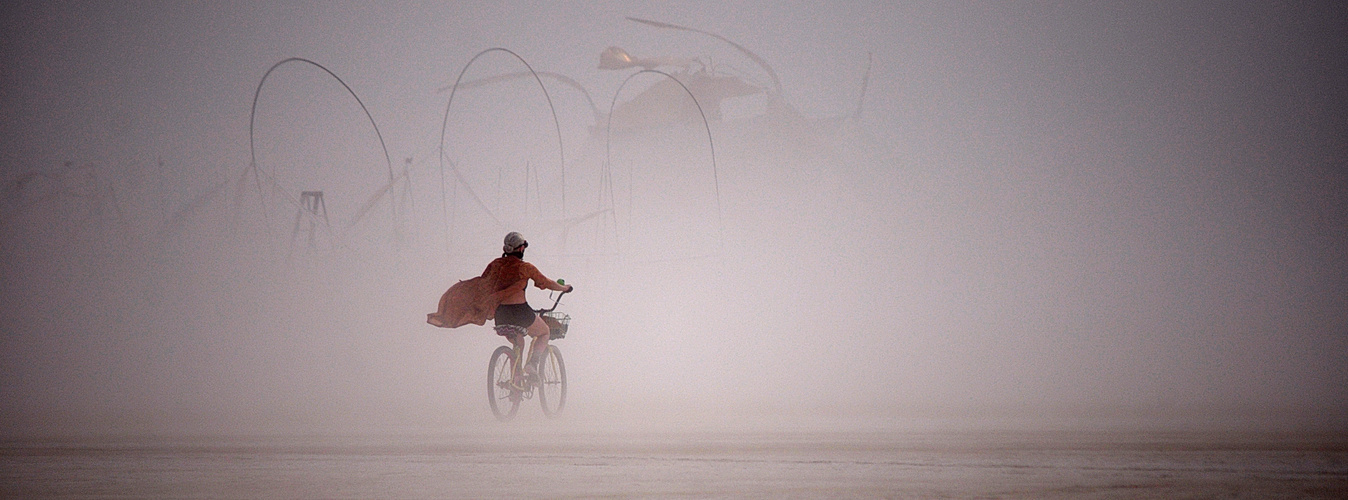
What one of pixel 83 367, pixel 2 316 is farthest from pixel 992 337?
pixel 2 316

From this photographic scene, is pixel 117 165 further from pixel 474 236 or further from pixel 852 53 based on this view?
pixel 852 53

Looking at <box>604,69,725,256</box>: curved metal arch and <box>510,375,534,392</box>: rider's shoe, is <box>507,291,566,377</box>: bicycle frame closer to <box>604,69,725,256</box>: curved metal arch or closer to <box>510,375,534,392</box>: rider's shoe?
<box>510,375,534,392</box>: rider's shoe

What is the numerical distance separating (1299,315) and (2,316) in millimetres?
8572

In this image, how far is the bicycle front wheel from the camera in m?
Answer: 4.68

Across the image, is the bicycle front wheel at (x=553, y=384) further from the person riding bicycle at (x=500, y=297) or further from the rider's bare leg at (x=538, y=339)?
the person riding bicycle at (x=500, y=297)

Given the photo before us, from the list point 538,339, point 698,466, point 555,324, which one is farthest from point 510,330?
point 698,466

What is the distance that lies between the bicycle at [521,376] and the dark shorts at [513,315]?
3 centimetres

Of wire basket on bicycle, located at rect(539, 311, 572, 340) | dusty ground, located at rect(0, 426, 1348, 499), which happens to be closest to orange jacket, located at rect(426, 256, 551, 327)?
wire basket on bicycle, located at rect(539, 311, 572, 340)

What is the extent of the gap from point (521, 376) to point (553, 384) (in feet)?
1.19

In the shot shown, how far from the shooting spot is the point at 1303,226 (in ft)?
18.9

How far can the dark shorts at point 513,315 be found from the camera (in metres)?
4.32

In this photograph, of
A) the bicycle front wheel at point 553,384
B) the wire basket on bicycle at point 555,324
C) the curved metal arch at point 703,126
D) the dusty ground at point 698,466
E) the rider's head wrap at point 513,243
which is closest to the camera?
the dusty ground at point 698,466

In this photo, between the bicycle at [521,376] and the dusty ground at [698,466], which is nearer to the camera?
the dusty ground at [698,466]

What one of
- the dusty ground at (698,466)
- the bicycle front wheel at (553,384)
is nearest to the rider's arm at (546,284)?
the bicycle front wheel at (553,384)
